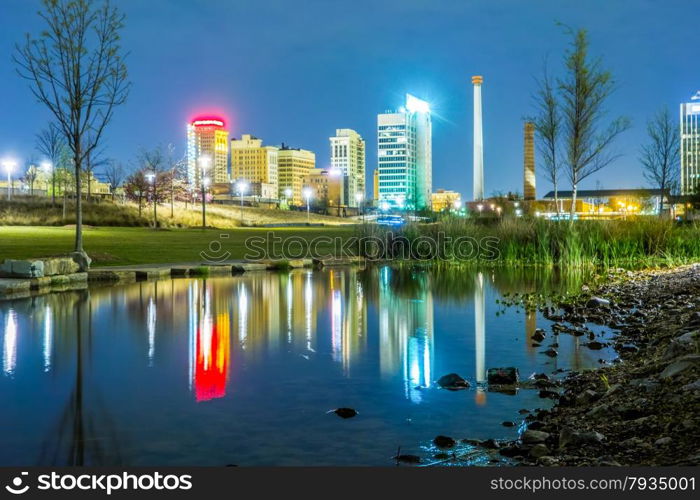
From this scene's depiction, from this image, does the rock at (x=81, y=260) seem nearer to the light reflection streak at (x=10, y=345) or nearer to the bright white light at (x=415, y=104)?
the light reflection streak at (x=10, y=345)

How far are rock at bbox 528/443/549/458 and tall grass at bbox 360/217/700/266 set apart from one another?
630 inches

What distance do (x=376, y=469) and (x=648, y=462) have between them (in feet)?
5.40

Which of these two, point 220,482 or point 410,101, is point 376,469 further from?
point 410,101

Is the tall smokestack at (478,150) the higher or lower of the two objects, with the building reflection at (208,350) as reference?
higher

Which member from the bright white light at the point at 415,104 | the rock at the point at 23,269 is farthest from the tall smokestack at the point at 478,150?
the rock at the point at 23,269

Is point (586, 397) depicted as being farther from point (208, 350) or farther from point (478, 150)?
point (478, 150)

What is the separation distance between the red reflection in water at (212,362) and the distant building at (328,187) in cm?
14634

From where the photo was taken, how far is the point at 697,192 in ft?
206

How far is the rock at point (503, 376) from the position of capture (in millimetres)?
6855

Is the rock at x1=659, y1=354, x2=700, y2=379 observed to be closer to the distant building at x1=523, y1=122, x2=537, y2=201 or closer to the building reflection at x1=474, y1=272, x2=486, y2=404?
the building reflection at x1=474, y1=272, x2=486, y2=404

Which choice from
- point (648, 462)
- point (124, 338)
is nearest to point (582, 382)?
point (648, 462)

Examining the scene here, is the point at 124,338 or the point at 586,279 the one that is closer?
the point at 124,338

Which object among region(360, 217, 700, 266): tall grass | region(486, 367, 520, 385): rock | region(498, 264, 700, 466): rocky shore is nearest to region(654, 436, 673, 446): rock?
region(498, 264, 700, 466): rocky shore

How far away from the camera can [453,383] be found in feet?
22.4
